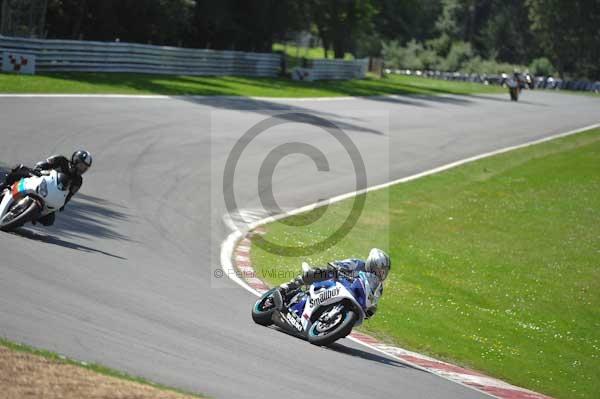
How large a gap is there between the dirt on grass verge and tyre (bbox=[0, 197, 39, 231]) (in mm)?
5149

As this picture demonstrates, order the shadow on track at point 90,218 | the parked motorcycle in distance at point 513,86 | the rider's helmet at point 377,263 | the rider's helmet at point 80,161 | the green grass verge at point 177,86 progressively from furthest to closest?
the parked motorcycle in distance at point 513,86, the green grass verge at point 177,86, the shadow on track at point 90,218, the rider's helmet at point 80,161, the rider's helmet at point 377,263

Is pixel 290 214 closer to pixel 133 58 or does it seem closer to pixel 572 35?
pixel 133 58

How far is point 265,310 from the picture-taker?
10578 mm

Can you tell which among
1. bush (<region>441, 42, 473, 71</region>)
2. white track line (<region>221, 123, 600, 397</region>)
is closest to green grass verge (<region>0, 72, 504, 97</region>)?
white track line (<region>221, 123, 600, 397</region>)

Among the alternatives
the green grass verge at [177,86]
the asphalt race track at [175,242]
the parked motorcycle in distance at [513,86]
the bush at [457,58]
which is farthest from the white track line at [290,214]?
the bush at [457,58]

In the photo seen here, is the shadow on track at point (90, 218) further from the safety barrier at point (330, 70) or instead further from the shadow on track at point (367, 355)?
the safety barrier at point (330, 70)

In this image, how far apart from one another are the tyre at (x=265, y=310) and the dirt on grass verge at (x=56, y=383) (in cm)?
363

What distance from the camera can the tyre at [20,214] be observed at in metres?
12.0

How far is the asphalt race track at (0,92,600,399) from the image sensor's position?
8.03 meters

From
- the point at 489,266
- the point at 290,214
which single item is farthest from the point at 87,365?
the point at 290,214

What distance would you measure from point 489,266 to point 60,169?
836 cm

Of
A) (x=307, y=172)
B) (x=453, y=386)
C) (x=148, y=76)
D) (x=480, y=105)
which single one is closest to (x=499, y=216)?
(x=307, y=172)

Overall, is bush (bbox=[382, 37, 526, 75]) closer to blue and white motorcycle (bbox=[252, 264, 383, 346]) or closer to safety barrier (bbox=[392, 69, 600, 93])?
safety barrier (bbox=[392, 69, 600, 93])

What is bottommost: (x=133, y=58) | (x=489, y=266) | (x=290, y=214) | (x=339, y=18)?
(x=489, y=266)
